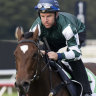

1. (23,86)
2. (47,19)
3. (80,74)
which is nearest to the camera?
(23,86)

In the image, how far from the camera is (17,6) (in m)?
43.6

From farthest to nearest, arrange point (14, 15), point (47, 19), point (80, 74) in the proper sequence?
1. point (14, 15)
2. point (80, 74)
3. point (47, 19)

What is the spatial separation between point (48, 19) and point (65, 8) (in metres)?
41.5

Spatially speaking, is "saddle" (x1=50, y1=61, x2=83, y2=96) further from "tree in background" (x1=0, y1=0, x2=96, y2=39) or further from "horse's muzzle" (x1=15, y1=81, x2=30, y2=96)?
"tree in background" (x1=0, y1=0, x2=96, y2=39)

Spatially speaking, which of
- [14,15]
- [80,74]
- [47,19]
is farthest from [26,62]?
[14,15]

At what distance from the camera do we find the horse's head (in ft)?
17.7

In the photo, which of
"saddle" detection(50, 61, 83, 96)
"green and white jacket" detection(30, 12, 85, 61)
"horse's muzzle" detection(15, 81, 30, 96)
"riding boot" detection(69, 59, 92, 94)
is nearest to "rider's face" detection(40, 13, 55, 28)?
"green and white jacket" detection(30, 12, 85, 61)

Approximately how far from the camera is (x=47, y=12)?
5.94 metres

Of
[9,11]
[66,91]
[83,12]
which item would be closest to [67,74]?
[66,91]

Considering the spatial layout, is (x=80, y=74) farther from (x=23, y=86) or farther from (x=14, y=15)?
(x=14, y=15)

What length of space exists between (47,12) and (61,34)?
0.34 meters

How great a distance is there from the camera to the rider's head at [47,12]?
19.5 feet

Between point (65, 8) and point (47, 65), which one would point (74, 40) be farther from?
point (65, 8)

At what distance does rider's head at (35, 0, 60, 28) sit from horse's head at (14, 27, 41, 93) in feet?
1.34
